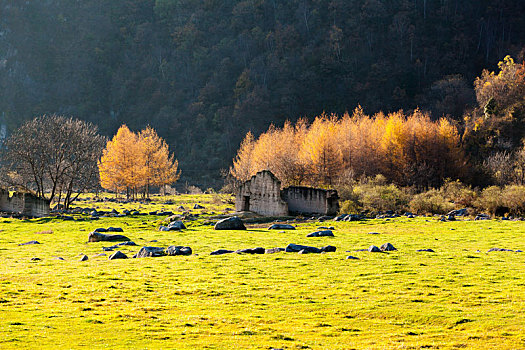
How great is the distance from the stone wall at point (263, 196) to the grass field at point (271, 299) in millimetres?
22052

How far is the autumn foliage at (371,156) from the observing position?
69.4m

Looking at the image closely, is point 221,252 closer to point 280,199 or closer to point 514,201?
point 280,199

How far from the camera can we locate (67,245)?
30.0 metres

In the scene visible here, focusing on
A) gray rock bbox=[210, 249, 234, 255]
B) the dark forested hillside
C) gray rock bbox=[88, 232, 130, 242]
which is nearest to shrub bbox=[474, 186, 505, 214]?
gray rock bbox=[210, 249, 234, 255]

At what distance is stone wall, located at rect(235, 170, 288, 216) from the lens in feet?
164

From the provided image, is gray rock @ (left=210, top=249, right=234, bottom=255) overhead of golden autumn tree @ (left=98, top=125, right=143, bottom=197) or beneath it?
beneath

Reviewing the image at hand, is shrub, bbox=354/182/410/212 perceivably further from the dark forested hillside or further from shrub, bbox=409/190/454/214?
the dark forested hillside

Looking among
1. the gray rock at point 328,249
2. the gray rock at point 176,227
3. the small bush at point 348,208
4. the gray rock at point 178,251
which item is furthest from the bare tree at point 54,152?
the gray rock at point 328,249

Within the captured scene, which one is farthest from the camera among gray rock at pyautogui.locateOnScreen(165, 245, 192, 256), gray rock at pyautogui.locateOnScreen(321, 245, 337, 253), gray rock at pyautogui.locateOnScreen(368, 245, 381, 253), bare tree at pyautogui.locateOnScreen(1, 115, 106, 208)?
bare tree at pyautogui.locateOnScreen(1, 115, 106, 208)

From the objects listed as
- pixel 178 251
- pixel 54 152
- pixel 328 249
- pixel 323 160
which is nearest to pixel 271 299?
pixel 328 249

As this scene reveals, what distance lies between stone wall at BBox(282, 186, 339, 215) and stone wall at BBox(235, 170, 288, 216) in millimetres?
1786

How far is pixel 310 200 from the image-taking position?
50594 millimetres

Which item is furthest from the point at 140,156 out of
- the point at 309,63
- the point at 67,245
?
the point at 309,63

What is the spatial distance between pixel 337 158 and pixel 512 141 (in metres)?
37.3
